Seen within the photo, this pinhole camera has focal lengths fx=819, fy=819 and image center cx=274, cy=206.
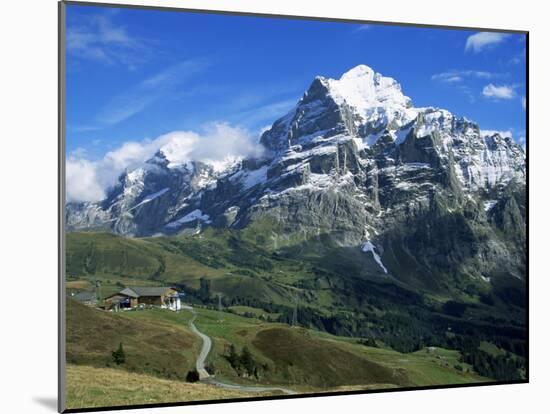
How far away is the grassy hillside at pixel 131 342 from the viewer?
17.5 metres

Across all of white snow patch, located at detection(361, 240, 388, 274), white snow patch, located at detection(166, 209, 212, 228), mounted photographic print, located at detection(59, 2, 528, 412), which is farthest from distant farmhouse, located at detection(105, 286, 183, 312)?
white snow patch, located at detection(361, 240, 388, 274)

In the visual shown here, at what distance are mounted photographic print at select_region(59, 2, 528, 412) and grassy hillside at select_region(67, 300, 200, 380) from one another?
46mm

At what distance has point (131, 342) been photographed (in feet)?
60.6

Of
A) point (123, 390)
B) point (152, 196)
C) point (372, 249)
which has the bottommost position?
point (123, 390)

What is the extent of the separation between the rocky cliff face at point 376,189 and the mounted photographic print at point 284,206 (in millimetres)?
68

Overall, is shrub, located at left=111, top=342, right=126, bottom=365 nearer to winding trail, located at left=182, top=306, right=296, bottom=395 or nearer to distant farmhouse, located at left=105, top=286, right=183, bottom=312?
distant farmhouse, located at left=105, top=286, right=183, bottom=312

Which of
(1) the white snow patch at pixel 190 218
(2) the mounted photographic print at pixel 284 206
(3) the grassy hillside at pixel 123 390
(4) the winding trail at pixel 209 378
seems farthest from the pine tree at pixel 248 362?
(1) the white snow patch at pixel 190 218

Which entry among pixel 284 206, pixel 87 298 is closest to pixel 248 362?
pixel 87 298

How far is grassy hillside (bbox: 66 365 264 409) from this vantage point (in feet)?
55.0

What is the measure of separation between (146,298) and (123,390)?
2953mm

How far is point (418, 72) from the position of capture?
21516 millimetres

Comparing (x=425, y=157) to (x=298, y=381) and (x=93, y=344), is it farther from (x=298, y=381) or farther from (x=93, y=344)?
(x=93, y=344)

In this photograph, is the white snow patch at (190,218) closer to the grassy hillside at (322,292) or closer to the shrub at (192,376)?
the grassy hillside at (322,292)

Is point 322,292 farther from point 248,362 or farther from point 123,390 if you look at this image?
point 123,390
